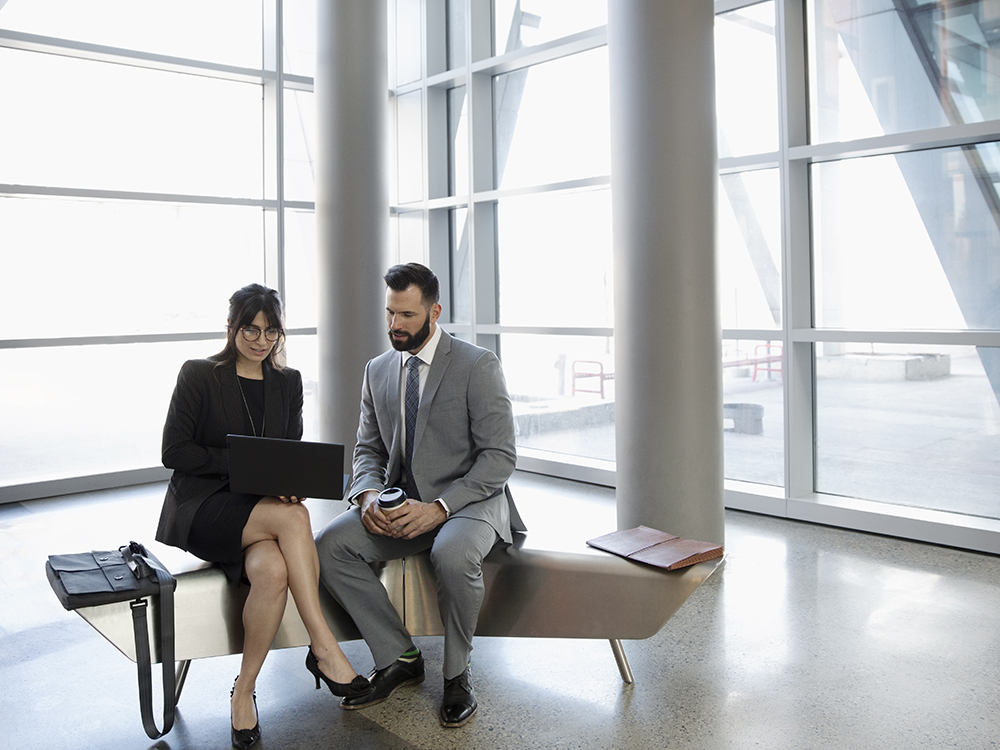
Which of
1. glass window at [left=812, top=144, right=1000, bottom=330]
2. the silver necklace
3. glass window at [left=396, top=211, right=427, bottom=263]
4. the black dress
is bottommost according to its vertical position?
the black dress

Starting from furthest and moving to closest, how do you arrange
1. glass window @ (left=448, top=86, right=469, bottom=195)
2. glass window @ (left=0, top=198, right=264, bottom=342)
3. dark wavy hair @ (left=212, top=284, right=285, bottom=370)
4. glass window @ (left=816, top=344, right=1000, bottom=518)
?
glass window @ (left=448, top=86, right=469, bottom=195) → glass window @ (left=0, top=198, right=264, bottom=342) → glass window @ (left=816, top=344, right=1000, bottom=518) → dark wavy hair @ (left=212, top=284, right=285, bottom=370)

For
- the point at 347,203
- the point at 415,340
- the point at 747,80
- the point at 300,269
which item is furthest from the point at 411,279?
the point at 300,269

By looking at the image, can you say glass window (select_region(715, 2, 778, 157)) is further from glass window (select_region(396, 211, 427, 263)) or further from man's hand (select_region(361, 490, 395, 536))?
man's hand (select_region(361, 490, 395, 536))

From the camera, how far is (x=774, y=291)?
19.0 feet

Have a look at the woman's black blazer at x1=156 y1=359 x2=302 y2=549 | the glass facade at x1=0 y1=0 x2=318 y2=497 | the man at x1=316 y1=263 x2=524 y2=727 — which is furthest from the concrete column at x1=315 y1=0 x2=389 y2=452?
the woman's black blazer at x1=156 y1=359 x2=302 y2=549

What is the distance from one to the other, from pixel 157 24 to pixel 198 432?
18.1 feet

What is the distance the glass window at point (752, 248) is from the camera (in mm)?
5727

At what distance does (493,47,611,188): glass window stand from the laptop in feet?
14.8

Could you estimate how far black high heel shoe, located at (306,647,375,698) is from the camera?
2891 millimetres

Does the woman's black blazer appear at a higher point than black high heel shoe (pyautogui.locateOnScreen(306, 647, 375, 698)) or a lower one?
higher

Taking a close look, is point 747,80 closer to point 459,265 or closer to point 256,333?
point 459,265

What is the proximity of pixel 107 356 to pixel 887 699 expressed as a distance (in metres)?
6.22

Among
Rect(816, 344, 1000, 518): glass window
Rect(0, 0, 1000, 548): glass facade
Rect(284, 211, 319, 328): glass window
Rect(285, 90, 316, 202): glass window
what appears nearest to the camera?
Rect(816, 344, 1000, 518): glass window

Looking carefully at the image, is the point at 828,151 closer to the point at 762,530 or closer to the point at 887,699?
the point at 762,530
